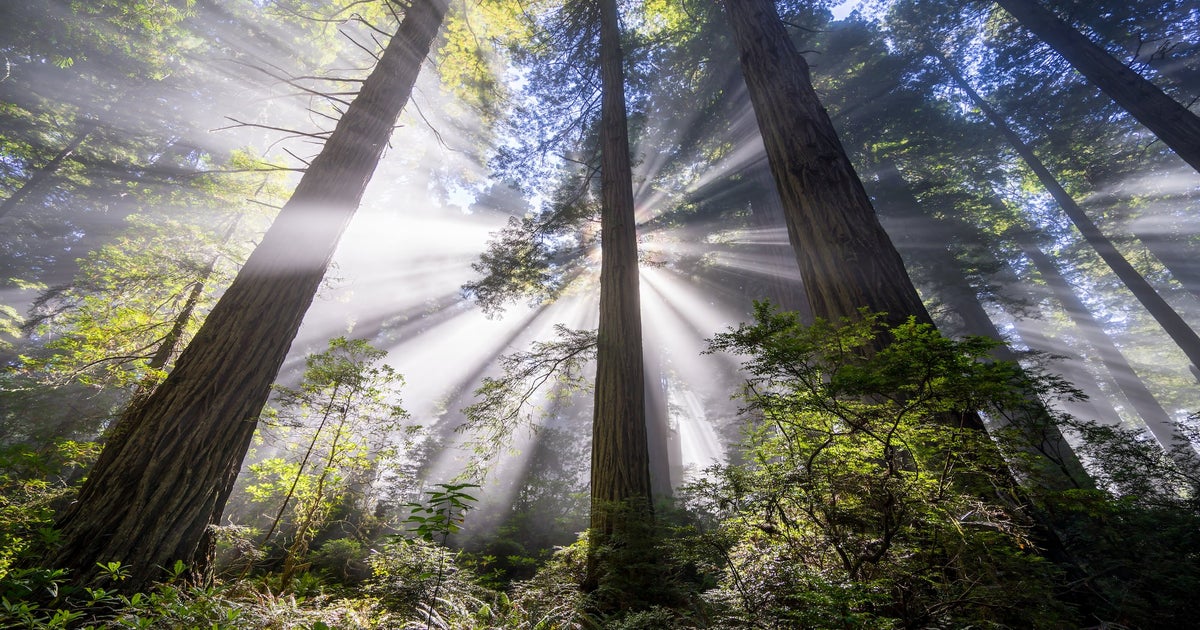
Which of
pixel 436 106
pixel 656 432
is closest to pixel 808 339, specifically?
pixel 656 432

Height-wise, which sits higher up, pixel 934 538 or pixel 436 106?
pixel 436 106

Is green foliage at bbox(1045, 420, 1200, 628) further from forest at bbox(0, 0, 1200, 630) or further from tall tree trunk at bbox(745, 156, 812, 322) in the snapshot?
tall tree trunk at bbox(745, 156, 812, 322)

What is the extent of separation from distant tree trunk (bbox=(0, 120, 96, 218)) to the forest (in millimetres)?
102

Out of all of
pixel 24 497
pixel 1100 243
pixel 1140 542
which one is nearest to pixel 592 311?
pixel 24 497

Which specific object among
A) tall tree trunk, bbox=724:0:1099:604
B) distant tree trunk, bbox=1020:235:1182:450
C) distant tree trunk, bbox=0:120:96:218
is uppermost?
distant tree trunk, bbox=0:120:96:218

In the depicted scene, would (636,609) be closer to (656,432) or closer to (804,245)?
(804,245)

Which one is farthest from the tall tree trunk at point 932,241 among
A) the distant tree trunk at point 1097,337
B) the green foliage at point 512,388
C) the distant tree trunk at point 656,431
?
the green foliage at point 512,388

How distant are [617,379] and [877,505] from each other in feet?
Result: 8.91

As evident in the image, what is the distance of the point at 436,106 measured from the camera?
38.3ft

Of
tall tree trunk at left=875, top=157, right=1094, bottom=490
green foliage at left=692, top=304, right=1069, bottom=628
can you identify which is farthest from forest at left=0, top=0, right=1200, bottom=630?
tall tree trunk at left=875, top=157, right=1094, bottom=490

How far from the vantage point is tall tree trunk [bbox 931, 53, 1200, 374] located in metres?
13.1

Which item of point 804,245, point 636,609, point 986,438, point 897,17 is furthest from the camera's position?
point 897,17

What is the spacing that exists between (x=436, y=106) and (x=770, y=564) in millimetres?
13689

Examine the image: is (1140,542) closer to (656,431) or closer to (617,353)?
(617,353)
